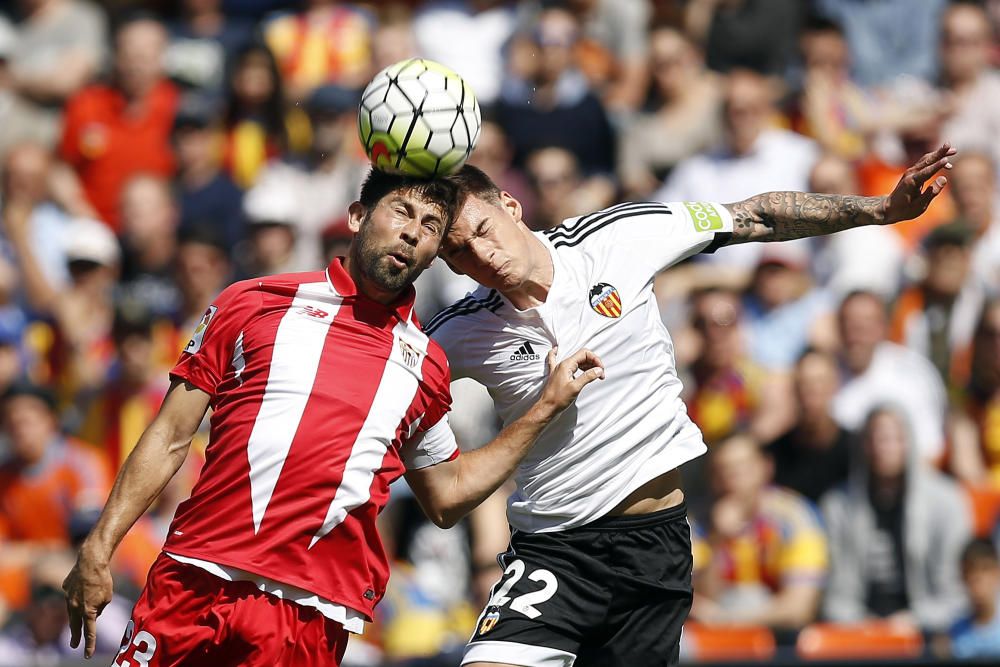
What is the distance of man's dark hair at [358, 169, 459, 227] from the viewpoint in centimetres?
518

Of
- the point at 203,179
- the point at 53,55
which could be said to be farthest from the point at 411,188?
the point at 53,55

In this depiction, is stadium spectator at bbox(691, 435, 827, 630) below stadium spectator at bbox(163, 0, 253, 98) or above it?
below

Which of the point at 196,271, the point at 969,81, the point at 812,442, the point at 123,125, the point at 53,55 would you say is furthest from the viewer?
the point at 53,55

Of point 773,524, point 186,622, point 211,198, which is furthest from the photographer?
point 211,198

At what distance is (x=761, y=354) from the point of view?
9836 mm

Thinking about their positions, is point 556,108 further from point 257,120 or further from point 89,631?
point 89,631

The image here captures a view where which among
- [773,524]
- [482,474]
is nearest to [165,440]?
[482,474]

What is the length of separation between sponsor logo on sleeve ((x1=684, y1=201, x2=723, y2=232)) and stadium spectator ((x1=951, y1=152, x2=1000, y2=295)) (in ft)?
15.0

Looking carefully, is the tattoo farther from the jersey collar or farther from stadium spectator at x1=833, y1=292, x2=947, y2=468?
stadium spectator at x1=833, y1=292, x2=947, y2=468

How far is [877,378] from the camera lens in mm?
9547

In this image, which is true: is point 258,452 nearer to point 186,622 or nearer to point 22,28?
point 186,622

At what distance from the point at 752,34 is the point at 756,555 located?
4.48 metres

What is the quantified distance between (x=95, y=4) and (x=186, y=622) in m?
9.29

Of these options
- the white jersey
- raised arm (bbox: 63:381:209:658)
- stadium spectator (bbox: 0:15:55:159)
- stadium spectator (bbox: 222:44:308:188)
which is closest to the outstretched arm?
the white jersey
